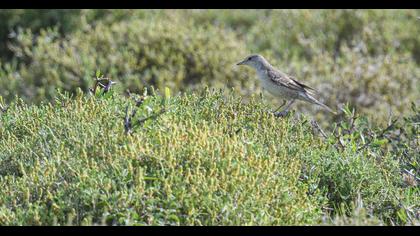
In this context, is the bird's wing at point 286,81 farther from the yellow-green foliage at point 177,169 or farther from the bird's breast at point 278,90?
the yellow-green foliage at point 177,169

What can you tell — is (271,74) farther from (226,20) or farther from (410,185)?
(226,20)

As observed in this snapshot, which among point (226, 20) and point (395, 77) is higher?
point (226, 20)

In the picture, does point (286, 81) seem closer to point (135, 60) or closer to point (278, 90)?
point (278, 90)

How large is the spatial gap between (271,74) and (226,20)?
20.8 feet

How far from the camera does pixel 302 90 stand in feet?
28.5

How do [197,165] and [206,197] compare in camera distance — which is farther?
[197,165]

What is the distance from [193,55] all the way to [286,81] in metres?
3.38

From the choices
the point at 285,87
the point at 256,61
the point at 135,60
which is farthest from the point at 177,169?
the point at 135,60

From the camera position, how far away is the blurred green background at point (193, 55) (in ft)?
38.0

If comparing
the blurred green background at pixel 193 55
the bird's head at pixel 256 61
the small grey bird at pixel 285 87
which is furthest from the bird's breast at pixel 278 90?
the blurred green background at pixel 193 55

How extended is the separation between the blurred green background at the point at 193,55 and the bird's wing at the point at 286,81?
2098 mm

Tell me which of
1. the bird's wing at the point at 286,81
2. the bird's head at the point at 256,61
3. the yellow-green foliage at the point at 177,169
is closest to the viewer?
the yellow-green foliage at the point at 177,169

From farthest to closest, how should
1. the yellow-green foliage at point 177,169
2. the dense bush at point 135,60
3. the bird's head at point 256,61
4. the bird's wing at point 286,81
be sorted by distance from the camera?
the dense bush at point 135,60, the bird's head at point 256,61, the bird's wing at point 286,81, the yellow-green foliage at point 177,169
